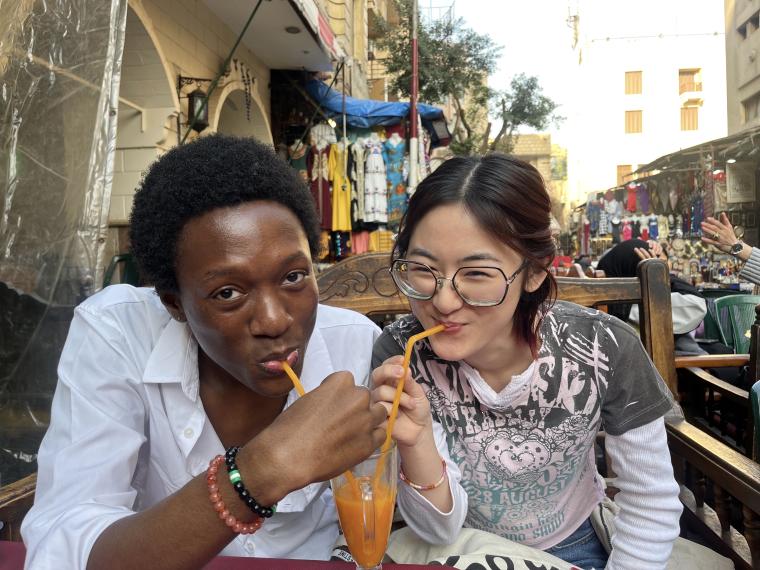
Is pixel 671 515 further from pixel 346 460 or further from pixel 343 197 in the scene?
pixel 343 197

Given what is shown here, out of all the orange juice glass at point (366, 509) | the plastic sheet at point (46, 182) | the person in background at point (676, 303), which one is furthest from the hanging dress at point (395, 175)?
the orange juice glass at point (366, 509)

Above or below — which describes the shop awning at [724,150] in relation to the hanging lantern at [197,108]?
above

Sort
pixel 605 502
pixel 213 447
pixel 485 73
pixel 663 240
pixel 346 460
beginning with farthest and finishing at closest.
→ pixel 485 73, pixel 663 240, pixel 605 502, pixel 213 447, pixel 346 460

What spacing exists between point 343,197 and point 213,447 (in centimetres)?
675

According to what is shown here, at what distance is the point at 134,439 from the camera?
118cm

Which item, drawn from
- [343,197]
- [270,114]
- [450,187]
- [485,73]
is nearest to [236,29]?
[270,114]

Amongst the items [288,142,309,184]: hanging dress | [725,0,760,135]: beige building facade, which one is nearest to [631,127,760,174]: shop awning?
[725,0,760,135]: beige building facade

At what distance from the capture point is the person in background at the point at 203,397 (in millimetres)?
877

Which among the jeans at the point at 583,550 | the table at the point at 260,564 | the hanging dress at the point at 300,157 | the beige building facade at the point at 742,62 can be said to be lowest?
the jeans at the point at 583,550

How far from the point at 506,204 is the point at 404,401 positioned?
0.54 meters

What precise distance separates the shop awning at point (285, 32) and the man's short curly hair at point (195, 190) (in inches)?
198

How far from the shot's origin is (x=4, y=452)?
239cm

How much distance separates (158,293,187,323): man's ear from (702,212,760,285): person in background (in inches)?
168

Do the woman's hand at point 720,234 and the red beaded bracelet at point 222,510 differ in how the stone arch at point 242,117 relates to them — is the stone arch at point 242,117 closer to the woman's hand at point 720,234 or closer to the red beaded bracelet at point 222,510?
the woman's hand at point 720,234
